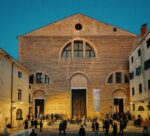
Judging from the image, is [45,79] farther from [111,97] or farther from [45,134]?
[45,134]

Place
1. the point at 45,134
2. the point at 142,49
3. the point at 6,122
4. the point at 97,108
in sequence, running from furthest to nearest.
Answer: the point at 97,108, the point at 142,49, the point at 6,122, the point at 45,134

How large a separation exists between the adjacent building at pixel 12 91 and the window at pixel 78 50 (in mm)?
7815

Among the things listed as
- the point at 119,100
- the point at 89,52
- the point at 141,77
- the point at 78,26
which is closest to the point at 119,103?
the point at 119,100

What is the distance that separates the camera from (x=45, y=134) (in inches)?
963

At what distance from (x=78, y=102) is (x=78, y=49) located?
302 inches

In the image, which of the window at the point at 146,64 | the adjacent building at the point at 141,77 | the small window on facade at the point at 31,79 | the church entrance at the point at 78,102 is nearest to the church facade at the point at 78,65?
the church entrance at the point at 78,102

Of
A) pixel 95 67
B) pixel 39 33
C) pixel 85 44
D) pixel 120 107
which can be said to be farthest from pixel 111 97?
pixel 39 33

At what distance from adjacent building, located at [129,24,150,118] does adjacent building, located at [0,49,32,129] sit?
1363 cm

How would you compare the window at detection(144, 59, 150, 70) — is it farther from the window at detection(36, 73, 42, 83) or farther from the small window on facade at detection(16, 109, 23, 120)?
the window at detection(36, 73, 42, 83)

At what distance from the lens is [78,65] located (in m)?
40.7

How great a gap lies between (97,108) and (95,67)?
5.80 m

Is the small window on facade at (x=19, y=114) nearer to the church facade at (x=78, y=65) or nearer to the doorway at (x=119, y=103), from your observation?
the church facade at (x=78, y=65)

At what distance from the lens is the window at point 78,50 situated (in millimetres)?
41188

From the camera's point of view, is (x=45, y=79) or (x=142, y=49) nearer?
(x=142, y=49)
